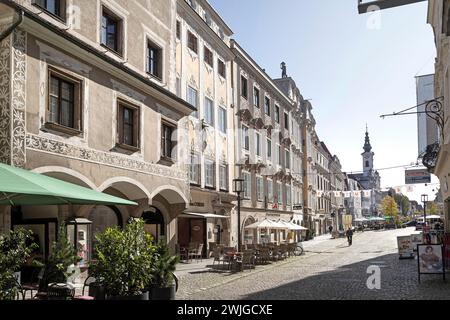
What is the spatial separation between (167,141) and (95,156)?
222 inches

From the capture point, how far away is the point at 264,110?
135 feet

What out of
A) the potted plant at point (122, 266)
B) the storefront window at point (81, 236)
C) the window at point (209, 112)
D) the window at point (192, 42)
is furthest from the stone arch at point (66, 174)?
the window at point (209, 112)

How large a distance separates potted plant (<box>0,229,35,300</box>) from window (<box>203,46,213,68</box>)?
76.1 ft

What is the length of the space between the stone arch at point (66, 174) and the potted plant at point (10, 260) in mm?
5590

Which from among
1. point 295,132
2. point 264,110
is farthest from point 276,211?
point 295,132

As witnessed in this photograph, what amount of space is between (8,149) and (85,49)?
4.32 metres

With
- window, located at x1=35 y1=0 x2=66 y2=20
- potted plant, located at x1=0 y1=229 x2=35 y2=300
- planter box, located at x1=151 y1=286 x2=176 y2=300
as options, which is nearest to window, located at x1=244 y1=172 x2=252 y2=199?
window, located at x1=35 y1=0 x2=66 y2=20

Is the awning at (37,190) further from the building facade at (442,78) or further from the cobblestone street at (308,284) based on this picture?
the building facade at (442,78)

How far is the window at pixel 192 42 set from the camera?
28044 millimetres

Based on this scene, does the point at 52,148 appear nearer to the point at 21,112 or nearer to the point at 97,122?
the point at 21,112

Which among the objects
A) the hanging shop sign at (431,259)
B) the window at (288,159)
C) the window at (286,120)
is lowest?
the hanging shop sign at (431,259)

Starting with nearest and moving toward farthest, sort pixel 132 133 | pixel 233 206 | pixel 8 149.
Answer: pixel 8 149 < pixel 132 133 < pixel 233 206

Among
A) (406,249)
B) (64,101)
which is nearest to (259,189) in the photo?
(406,249)

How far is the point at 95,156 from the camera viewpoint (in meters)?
15.9
